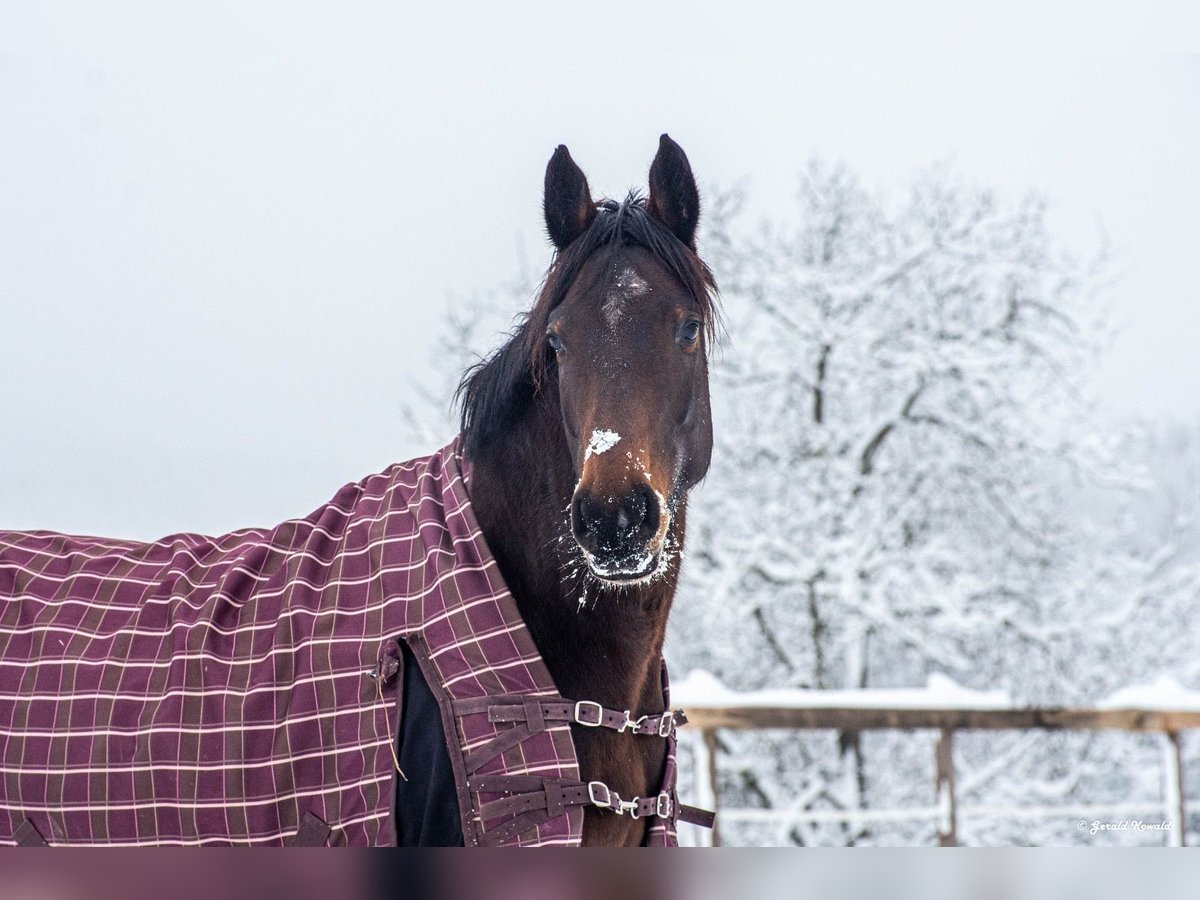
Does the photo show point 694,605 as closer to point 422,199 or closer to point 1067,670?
point 1067,670

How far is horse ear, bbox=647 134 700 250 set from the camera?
2.31 meters

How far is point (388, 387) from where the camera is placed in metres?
11.3

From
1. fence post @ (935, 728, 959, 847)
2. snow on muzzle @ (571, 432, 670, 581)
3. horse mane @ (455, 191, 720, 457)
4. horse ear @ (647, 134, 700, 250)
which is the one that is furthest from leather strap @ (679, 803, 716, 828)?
fence post @ (935, 728, 959, 847)

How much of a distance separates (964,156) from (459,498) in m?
10.8

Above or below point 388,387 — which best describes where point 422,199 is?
above

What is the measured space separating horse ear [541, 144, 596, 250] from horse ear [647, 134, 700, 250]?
15 cm

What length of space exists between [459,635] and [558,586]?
21 centimetres

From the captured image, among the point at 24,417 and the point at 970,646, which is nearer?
the point at 970,646

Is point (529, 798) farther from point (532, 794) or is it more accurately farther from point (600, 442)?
point (600, 442)

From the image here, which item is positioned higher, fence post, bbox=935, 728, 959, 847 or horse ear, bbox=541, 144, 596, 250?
horse ear, bbox=541, 144, 596, 250

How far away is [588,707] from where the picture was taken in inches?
76.7

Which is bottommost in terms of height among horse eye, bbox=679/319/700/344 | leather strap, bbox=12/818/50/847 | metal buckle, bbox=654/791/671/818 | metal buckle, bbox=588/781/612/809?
leather strap, bbox=12/818/50/847

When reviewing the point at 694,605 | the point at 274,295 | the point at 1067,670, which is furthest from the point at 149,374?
the point at 1067,670

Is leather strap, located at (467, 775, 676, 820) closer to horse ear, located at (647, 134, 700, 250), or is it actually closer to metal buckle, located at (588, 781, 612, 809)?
metal buckle, located at (588, 781, 612, 809)
